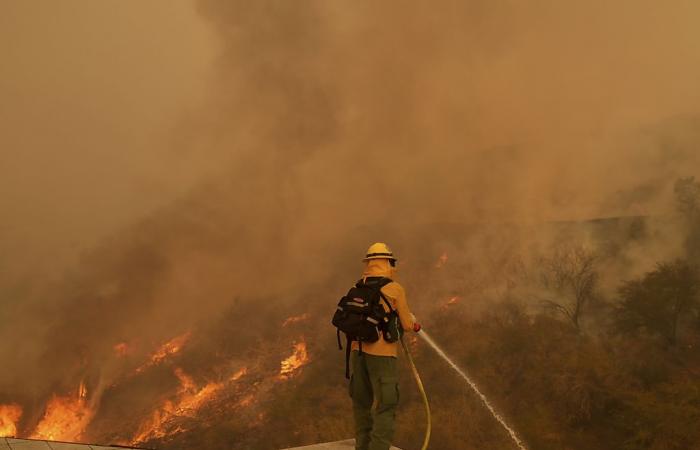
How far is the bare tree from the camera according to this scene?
15466 millimetres

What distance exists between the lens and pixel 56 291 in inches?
1081

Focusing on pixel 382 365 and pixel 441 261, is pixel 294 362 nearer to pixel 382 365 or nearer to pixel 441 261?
pixel 441 261

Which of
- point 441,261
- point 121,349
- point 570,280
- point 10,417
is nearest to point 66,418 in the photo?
point 10,417

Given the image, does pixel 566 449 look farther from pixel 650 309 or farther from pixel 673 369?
pixel 650 309

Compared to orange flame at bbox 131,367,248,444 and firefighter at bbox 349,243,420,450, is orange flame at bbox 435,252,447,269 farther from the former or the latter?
firefighter at bbox 349,243,420,450

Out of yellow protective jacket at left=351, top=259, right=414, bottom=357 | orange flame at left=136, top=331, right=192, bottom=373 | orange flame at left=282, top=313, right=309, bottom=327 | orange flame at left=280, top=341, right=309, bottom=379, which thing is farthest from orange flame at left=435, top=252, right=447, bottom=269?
yellow protective jacket at left=351, top=259, right=414, bottom=357

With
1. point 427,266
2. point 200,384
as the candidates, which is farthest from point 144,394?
point 427,266

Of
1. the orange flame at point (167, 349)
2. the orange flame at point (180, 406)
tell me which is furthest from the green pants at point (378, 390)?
the orange flame at point (167, 349)

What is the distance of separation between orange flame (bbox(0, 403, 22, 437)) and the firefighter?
23.4 meters

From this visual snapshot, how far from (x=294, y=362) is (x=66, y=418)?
11723 mm

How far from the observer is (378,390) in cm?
382

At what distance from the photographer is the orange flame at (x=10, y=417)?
20500 mm

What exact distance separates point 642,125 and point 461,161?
10157 mm

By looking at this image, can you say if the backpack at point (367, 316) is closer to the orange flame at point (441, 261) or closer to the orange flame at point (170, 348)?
the orange flame at point (441, 261)
